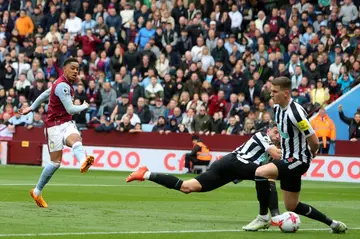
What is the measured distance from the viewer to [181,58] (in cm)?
3328

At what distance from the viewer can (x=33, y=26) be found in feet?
123

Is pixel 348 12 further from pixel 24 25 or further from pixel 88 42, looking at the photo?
pixel 24 25

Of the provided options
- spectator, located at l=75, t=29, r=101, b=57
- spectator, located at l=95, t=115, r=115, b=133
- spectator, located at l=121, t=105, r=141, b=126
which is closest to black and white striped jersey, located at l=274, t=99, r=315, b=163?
spectator, located at l=121, t=105, r=141, b=126

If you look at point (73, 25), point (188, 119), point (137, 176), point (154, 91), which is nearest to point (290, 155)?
point (137, 176)

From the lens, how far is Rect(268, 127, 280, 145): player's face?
44.1ft

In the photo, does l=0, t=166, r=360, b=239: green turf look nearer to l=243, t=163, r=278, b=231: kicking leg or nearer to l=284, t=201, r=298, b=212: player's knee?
l=243, t=163, r=278, b=231: kicking leg

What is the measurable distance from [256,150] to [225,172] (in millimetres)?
538

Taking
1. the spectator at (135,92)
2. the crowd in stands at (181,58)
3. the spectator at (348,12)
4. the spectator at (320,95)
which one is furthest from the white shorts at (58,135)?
the spectator at (348,12)

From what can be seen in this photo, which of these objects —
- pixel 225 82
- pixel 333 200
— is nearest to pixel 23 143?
pixel 225 82

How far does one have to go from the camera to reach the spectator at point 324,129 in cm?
2816

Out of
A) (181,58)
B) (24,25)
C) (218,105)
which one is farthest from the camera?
(24,25)

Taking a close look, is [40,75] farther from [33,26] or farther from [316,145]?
[316,145]

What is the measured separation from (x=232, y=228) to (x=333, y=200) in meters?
6.80

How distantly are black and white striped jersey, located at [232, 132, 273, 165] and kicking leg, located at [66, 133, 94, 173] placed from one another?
94.8 inches
